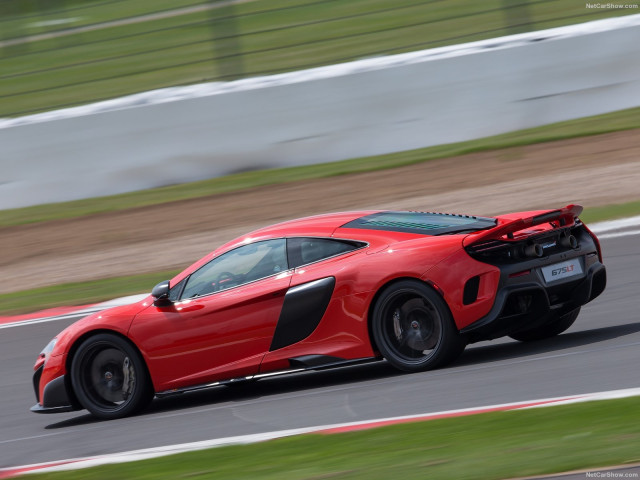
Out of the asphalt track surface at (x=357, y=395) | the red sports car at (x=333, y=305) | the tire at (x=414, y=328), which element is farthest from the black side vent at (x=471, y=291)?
the asphalt track surface at (x=357, y=395)

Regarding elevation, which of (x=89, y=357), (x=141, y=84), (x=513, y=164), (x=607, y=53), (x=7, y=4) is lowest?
(x=89, y=357)

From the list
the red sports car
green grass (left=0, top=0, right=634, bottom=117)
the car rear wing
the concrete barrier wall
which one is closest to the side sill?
the red sports car

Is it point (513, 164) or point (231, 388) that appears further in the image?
point (513, 164)

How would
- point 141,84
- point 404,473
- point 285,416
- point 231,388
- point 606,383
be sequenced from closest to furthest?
point 404,473, point 606,383, point 285,416, point 231,388, point 141,84

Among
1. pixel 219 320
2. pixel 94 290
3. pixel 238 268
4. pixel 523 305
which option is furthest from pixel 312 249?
pixel 94 290

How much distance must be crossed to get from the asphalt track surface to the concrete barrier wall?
22.6 feet

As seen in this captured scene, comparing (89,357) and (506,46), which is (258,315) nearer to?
(89,357)

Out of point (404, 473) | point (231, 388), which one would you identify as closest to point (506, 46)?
point (231, 388)

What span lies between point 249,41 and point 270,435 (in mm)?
11308

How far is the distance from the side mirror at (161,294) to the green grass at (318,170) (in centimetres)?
837

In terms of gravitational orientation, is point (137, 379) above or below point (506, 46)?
below

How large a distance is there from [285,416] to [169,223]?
901 cm

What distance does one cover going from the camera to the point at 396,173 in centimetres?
1570

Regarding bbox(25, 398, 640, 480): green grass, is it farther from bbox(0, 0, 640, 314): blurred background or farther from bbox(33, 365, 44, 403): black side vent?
bbox(0, 0, 640, 314): blurred background
